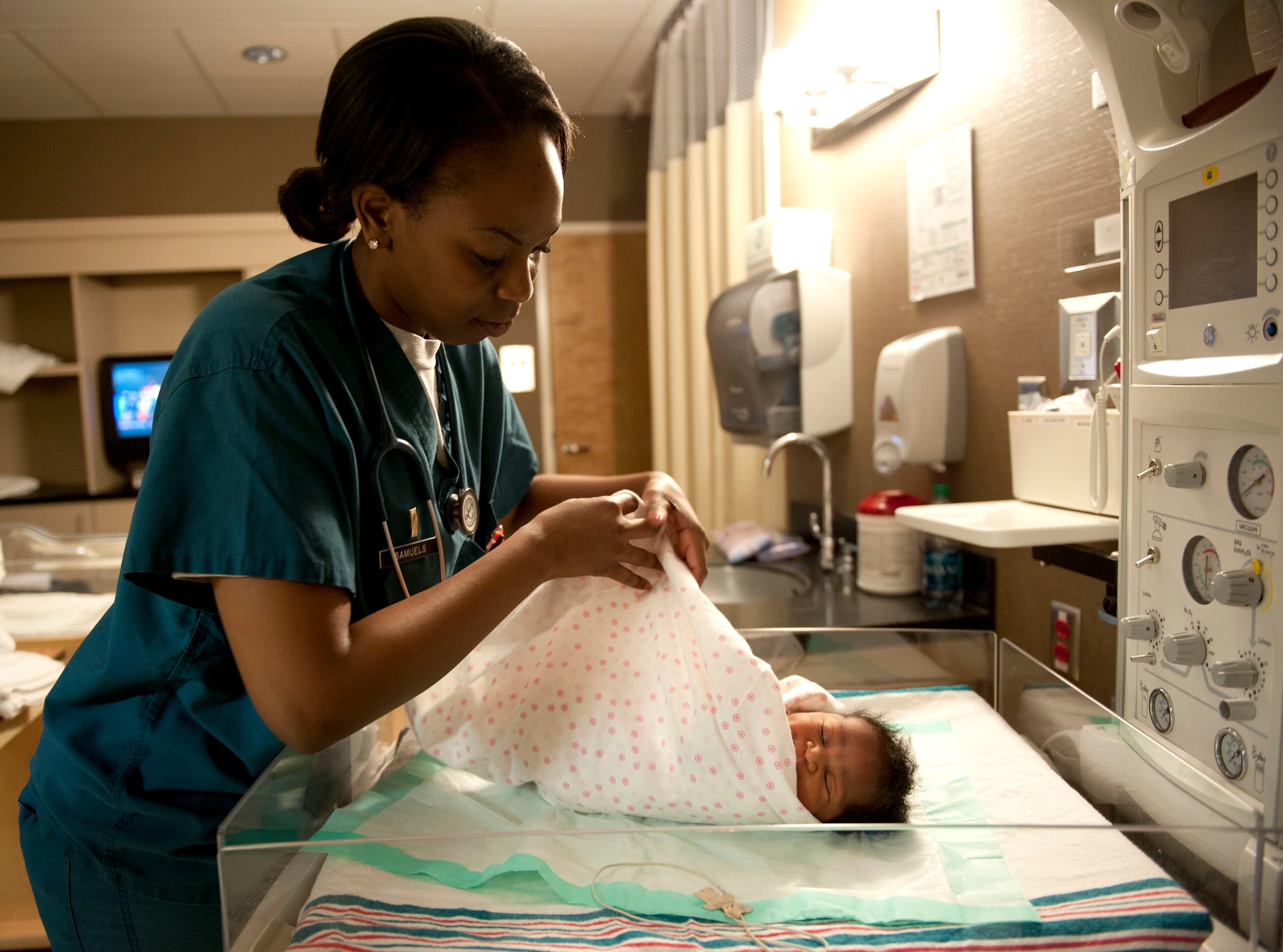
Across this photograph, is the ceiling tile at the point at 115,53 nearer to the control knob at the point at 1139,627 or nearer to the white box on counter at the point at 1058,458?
the white box on counter at the point at 1058,458

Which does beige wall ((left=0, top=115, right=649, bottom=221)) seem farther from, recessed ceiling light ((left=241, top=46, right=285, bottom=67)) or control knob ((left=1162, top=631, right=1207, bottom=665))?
control knob ((left=1162, top=631, right=1207, bottom=665))

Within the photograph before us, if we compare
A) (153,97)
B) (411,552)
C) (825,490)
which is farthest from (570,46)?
(411,552)

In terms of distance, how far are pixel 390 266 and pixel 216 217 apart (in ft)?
11.9

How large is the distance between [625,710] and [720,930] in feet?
1.09

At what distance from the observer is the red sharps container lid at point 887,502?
1.96 metres

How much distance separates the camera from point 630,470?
14.5ft

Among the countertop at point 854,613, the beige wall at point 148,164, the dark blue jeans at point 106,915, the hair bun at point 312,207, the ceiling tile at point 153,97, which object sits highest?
the ceiling tile at point 153,97

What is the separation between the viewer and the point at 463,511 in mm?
1033

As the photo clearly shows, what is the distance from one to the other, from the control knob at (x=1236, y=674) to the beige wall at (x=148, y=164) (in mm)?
3741

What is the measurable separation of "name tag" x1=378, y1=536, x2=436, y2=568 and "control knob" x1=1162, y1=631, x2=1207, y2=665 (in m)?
0.75

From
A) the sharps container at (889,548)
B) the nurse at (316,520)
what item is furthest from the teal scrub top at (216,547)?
the sharps container at (889,548)

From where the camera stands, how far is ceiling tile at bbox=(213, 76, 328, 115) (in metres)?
3.72

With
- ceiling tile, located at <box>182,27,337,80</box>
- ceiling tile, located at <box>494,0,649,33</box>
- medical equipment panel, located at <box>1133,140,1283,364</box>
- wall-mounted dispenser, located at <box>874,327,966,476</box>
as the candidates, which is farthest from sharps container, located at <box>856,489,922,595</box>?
ceiling tile, located at <box>182,27,337,80</box>

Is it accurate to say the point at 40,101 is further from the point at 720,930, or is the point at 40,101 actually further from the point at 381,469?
the point at 720,930
